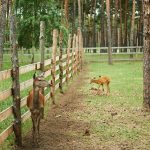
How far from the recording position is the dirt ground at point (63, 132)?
24.3 feet

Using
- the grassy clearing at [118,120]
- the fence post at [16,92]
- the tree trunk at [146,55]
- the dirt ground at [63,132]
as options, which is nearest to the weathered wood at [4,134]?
the fence post at [16,92]

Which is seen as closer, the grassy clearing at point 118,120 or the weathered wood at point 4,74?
the weathered wood at point 4,74

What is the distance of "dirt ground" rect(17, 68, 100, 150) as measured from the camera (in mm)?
7414

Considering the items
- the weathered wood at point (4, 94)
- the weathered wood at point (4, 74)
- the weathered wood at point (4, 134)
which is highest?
the weathered wood at point (4, 74)

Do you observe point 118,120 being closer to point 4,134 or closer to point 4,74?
point 4,134

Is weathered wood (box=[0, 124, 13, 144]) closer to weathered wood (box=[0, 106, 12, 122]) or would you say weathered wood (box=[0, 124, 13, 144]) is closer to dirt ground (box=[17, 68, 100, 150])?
weathered wood (box=[0, 106, 12, 122])

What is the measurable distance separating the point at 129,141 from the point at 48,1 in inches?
896

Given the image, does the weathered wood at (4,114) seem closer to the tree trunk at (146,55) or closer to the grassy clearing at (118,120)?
the grassy clearing at (118,120)

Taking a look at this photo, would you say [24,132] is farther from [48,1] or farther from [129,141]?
[48,1]

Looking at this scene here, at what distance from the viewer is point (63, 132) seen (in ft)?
27.6

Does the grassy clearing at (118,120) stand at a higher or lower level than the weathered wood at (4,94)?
lower

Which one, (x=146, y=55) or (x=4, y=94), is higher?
(x=146, y=55)

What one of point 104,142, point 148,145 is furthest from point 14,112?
point 148,145

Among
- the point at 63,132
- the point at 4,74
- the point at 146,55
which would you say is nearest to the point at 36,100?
the point at 4,74
